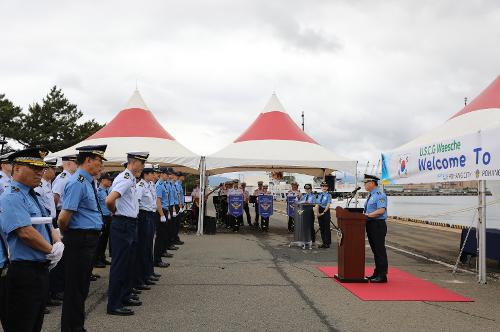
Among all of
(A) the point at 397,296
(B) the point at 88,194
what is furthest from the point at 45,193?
(A) the point at 397,296

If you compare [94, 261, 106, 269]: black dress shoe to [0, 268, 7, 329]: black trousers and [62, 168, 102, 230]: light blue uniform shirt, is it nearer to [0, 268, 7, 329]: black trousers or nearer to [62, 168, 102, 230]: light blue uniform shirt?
[62, 168, 102, 230]: light blue uniform shirt

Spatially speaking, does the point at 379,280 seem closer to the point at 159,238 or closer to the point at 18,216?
the point at 159,238

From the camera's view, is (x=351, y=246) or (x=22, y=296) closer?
(x=22, y=296)

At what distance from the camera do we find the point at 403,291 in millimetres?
7012

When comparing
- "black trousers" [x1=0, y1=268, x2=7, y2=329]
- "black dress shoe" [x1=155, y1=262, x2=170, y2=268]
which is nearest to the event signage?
"black dress shoe" [x1=155, y1=262, x2=170, y2=268]

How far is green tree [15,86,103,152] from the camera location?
39125mm

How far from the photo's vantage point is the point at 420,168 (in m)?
9.35

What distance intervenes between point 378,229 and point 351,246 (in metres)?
0.58

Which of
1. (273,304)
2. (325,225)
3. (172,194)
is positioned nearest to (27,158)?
(273,304)

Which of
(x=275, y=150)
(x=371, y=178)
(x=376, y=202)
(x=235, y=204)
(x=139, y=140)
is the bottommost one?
(x=235, y=204)

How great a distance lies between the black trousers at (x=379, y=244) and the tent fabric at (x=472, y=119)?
2.40m

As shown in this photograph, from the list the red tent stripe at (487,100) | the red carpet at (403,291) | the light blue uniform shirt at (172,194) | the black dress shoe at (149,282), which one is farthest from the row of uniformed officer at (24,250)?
the red tent stripe at (487,100)

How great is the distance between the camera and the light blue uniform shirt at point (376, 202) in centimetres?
767

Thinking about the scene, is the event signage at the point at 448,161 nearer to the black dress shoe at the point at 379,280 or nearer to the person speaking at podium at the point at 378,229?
the person speaking at podium at the point at 378,229
